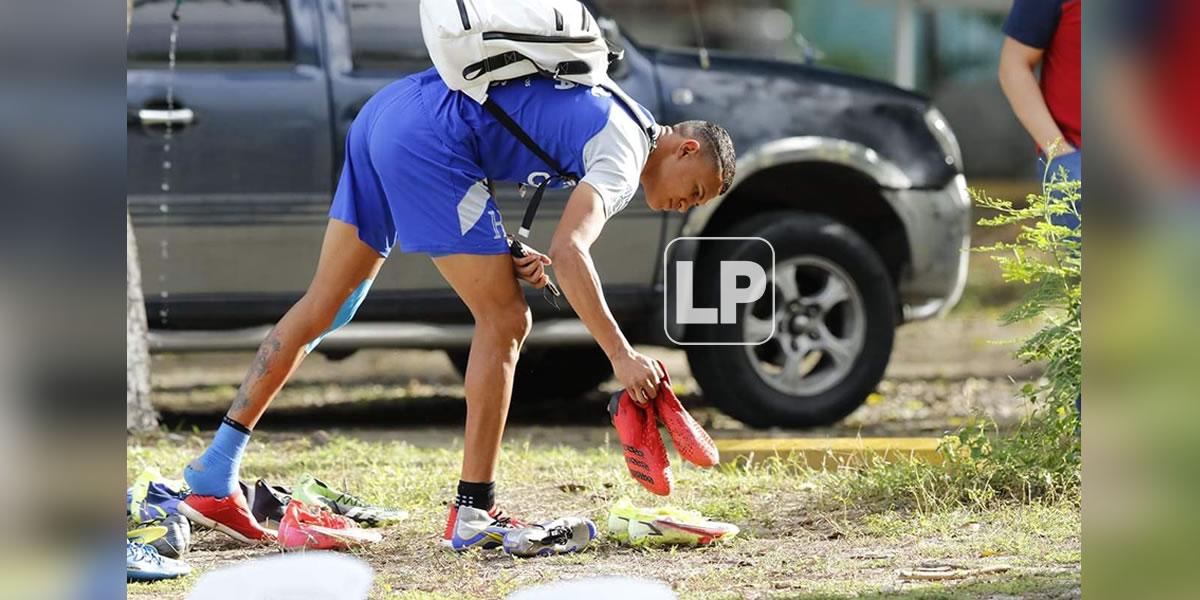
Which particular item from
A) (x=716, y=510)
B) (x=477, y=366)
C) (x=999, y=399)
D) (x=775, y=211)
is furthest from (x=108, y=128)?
(x=999, y=399)

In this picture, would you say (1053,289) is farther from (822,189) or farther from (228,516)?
(228,516)

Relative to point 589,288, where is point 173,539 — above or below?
below

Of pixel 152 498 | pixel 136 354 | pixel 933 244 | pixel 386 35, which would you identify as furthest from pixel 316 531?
pixel 933 244

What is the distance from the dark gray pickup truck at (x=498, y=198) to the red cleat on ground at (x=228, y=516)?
1921 mm

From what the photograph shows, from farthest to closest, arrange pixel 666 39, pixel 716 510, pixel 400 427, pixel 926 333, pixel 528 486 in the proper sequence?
pixel 666 39
pixel 926 333
pixel 400 427
pixel 528 486
pixel 716 510

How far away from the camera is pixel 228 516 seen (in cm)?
446

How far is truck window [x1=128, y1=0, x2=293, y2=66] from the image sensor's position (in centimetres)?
629

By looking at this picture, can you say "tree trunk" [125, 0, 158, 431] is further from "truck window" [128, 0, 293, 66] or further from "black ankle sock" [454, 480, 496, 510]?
"black ankle sock" [454, 480, 496, 510]

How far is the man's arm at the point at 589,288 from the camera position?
378cm

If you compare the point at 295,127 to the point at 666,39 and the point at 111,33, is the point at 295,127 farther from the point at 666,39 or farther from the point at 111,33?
the point at 666,39

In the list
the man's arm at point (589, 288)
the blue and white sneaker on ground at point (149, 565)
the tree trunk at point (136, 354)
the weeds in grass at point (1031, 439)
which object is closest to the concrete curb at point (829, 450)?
the weeds in grass at point (1031, 439)

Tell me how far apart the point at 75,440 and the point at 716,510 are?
7.73 ft

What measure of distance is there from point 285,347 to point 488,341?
606 millimetres

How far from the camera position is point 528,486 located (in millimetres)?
5293
